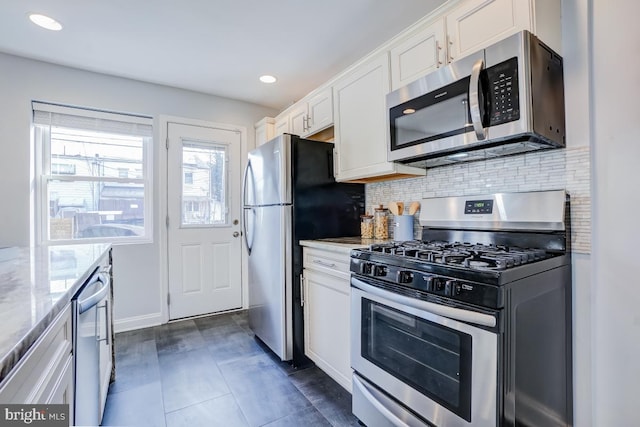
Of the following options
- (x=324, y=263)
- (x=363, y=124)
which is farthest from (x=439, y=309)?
(x=363, y=124)

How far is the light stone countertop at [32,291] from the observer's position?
0.60 m

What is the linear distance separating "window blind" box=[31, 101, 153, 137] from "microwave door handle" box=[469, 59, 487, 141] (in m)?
2.92

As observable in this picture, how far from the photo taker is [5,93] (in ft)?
8.13

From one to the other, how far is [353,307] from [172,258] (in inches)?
89.2

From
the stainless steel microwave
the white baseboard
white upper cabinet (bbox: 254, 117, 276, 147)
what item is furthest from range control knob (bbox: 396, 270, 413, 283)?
the white baseboard

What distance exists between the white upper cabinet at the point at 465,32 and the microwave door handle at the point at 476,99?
0.19m

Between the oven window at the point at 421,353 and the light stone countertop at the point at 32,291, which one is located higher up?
the light stone countertop at the point at 32,291

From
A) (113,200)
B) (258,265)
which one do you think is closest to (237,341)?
(258,265)

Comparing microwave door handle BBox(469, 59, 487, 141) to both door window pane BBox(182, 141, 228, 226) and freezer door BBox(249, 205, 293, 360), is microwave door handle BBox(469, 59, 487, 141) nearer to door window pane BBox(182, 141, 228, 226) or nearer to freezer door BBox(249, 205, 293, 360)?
freezer door BBox(249, 205, 293, 360)

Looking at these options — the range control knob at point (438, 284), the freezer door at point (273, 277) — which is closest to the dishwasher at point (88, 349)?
the freezer door at point (273, 277)

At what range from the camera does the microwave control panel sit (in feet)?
4.09

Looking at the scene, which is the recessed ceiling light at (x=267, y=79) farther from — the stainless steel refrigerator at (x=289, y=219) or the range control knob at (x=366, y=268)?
the range control knob at (x=366, y=268)

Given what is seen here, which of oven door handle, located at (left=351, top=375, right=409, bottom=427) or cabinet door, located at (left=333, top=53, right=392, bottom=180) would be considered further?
cabinet door, located at (left=333, top=53, right=392, bottom=180)

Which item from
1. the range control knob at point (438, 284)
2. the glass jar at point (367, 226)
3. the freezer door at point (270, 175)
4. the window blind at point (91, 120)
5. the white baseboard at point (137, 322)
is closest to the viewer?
the range control knob at point (438, 284)
